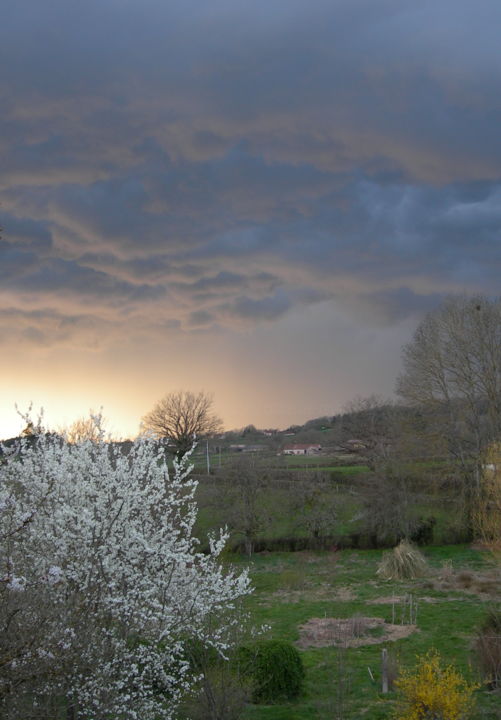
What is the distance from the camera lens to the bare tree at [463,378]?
3822 centimetres

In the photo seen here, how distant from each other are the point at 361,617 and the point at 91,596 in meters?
14.9

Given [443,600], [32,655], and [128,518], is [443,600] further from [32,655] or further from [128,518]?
[32,655]

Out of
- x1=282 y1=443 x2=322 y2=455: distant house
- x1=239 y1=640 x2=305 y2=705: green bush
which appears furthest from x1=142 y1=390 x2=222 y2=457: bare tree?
x1=239 y1=640 x2=305 y2=705: green bush

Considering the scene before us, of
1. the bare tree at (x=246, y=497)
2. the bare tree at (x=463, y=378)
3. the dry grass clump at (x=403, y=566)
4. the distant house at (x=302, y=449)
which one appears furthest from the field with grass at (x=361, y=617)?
the distant house at (x=302, y=449)

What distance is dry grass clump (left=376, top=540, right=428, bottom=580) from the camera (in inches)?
1118

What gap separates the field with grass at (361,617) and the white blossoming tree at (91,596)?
2.93 m

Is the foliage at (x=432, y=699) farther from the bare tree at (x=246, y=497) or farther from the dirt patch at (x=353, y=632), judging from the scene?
the bare tree at (x=246, y=497)

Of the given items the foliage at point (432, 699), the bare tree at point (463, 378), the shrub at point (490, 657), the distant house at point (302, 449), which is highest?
the bare tree at point (463, 378)

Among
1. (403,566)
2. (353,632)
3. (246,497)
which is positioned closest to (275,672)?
(353,632)

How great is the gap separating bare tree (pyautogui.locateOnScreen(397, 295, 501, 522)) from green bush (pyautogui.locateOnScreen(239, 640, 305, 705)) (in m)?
27.6

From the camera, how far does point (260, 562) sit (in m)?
36.0

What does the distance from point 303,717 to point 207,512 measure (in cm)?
3077

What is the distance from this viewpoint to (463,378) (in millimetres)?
38781

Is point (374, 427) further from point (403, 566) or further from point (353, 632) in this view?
point (353, 632)
